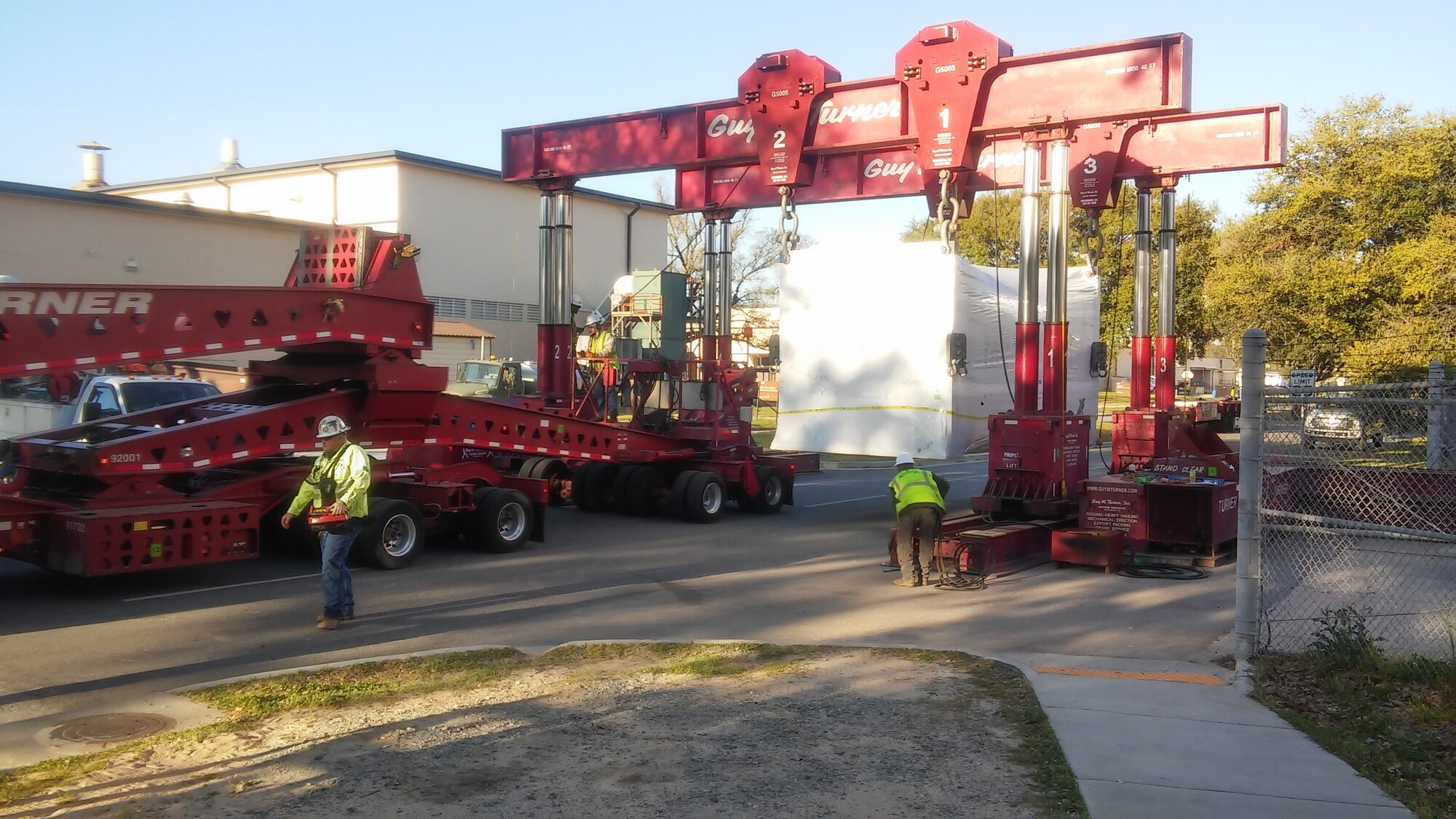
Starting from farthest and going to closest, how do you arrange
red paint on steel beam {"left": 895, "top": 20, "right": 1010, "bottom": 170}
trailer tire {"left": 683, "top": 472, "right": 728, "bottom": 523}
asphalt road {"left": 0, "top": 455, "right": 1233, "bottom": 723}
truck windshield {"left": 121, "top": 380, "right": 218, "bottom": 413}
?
trailer tire {"left": 683, "top": 472, "right": 728, "bottom": 523} < truck windshield {"left": 121, "top": 380, "right": 218, "bottom": 413} < red paint on steel beam {"left": 895, "top": 20, "right": 1010, "bottom": 170} < asphalt road {"left": 0, "top": 455, "right": 1233, "bottom": 723}

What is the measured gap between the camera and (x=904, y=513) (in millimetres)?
12539

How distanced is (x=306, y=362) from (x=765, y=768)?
9.08 metres

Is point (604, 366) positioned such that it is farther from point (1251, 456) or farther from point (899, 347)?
point (1251, 456)

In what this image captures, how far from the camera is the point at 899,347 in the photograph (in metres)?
18.4

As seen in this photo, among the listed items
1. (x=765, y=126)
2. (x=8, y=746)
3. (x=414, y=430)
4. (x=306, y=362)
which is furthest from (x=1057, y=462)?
(x=8, y=746)

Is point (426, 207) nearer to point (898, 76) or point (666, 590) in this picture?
point (898, 76)

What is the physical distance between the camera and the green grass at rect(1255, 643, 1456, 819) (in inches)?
233

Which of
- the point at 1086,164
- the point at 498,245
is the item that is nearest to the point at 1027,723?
the point at 1086,164

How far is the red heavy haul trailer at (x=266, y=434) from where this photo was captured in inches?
407

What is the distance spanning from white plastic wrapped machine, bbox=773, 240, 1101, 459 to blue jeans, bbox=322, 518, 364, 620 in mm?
10096

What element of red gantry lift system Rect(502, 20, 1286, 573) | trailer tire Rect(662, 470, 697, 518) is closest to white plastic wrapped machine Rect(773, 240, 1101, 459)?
red gantry lift system Rect(502, 20, 1286, 573)

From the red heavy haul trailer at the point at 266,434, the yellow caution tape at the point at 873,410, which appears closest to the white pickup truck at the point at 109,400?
the red heavy haul trailer at the point at 266,434

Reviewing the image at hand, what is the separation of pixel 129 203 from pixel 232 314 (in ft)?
66.2

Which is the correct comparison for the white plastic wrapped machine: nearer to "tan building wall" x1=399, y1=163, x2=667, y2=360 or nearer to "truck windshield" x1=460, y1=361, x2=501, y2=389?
"truck windshield" x1=460, y1=361, x2=501, y2=389
